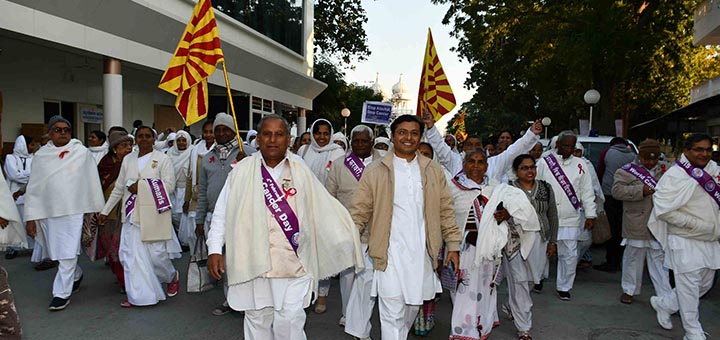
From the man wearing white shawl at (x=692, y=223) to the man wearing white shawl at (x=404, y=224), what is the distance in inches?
84.1

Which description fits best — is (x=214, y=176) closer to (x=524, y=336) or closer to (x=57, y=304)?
(x=57, y=304)

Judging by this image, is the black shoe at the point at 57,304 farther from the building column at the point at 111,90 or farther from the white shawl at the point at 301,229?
the building column at the point at 111,90

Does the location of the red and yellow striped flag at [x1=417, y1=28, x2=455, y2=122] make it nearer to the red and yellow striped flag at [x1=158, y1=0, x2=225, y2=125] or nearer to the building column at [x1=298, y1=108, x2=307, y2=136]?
the red and yellow striped flag at [x1=158, y1=0, x2=225, y2=125]

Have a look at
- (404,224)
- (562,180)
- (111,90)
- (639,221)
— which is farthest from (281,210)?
(111,90)

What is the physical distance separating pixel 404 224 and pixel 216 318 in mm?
2627

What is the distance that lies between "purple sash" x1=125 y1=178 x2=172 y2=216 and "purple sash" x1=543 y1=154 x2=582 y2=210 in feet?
14.6

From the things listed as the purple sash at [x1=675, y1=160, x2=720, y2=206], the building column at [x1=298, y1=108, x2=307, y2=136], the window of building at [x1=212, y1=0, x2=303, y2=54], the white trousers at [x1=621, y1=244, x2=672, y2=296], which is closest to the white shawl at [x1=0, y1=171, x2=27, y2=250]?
the purple sash at [x1=675, y1=160, x2=720, y2=206]

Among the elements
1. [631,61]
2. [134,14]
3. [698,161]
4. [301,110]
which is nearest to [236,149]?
[698,161]

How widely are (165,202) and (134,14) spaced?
9.34 m

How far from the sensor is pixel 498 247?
4746 millimetres

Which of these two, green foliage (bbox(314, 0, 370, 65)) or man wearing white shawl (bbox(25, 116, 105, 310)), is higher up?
green foliage (bbox(314, 0, 370, 65))

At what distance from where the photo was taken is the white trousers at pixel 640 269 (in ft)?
19.8

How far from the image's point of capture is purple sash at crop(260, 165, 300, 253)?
12.2ft

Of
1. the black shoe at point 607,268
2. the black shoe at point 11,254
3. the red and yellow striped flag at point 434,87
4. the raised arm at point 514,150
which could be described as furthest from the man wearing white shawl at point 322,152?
the black shoe at point 11,254
